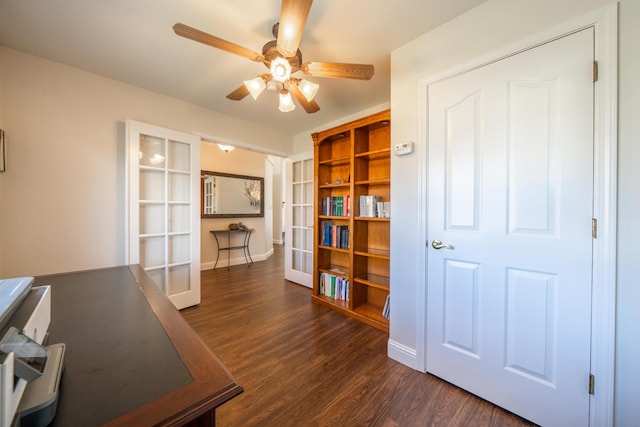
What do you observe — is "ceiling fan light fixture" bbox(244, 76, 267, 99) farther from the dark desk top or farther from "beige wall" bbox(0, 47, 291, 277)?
"beige wall" bbox(0, 47, 291, 277)

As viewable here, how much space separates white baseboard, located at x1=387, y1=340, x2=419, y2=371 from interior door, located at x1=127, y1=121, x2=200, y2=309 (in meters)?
2.26

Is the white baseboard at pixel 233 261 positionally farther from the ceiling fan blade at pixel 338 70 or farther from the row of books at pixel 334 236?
the ceiling fan blade at pixel 338 70

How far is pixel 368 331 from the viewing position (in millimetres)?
2285

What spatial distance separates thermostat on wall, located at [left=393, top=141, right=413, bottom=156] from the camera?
177 centimetres

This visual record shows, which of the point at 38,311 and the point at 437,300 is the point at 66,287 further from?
the point at 437,300

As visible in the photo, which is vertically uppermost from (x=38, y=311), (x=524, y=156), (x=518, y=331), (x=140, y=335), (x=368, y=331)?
(x=524, y=156)

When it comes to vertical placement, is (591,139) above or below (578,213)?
above

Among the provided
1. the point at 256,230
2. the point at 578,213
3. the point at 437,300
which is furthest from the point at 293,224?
the point at 578,213

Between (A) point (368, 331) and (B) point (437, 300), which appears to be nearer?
(B) point (437, 300)

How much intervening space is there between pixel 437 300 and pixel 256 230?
4.49 m

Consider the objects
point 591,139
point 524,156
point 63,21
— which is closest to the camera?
point 591,139

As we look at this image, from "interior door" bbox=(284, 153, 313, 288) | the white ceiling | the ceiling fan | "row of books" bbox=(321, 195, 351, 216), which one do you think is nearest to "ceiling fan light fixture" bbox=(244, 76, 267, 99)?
the ceiling fan

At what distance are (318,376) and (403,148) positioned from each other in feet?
5.92

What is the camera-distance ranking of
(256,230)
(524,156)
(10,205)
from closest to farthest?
(524,156) → (10,205) → (256,230)
